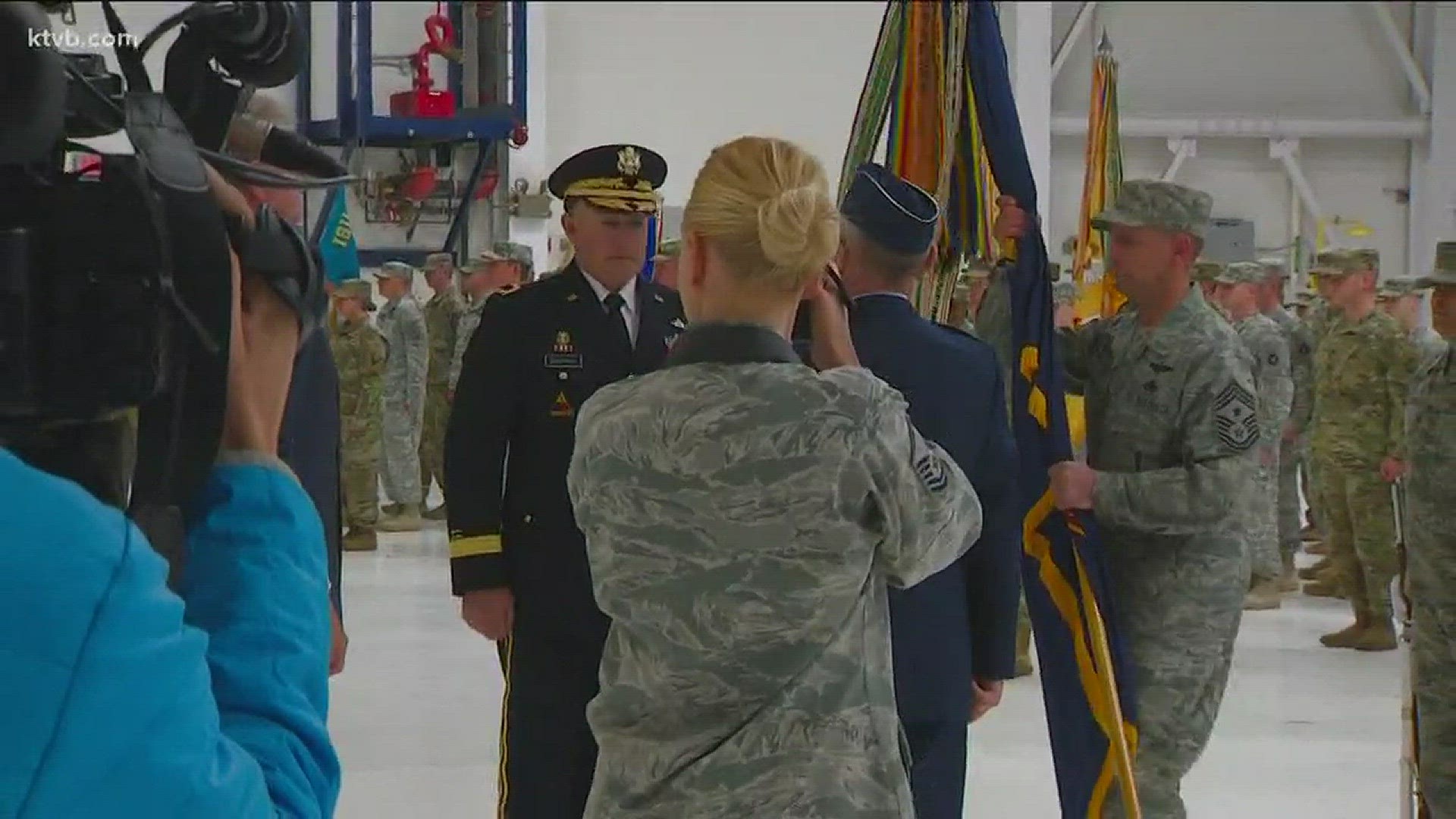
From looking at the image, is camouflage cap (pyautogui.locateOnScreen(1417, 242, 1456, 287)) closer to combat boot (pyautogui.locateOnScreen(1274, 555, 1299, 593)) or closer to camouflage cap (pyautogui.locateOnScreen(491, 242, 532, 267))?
combat boot (pyautogui.locateOnScreen(1274, 555, 1299, 593))

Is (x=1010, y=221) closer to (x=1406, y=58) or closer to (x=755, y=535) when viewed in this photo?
(x=755, y=535)

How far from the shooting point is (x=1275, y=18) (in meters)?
17.4

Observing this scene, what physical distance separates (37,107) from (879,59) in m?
2.88

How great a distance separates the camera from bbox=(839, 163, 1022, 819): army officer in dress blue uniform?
2.77 metres

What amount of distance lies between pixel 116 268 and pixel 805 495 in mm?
884

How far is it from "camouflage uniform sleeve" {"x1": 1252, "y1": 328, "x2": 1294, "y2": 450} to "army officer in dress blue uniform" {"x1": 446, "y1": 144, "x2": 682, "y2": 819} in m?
5.40

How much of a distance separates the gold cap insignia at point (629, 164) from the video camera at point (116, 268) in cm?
208

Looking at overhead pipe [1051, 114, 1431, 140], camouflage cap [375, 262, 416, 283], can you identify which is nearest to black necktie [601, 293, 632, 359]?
camouflage cap [375, 262, 416, 283]

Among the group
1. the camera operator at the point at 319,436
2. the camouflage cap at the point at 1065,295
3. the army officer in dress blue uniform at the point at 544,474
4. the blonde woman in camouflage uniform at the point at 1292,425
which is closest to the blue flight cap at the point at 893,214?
the army officer in dress blue uniform at the point at 544,474

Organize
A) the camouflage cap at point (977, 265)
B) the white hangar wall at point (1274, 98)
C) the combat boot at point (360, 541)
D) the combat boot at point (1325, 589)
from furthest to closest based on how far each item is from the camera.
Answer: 1. the white hangar wall at point (1274, 98)
2. the combat boot at point (360, 541)
3. the combat boot at point (1325, 589)
4. the camouflage cap at point (977, 265)

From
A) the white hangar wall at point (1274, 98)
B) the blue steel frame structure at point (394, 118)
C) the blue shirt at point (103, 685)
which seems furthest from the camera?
the white hangar wall at point (1274, 98)

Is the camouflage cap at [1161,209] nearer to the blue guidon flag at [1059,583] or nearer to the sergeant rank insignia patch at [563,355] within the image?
the blue guidon flag at [1059,583]

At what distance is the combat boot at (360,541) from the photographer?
9.82m

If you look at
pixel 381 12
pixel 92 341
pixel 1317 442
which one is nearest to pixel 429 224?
pixel 381 12
